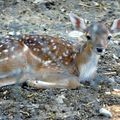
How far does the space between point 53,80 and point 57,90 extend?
0.87 feet

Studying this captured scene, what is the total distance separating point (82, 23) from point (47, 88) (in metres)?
0.92

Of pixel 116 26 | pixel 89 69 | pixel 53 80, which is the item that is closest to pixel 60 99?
pixel 53 80

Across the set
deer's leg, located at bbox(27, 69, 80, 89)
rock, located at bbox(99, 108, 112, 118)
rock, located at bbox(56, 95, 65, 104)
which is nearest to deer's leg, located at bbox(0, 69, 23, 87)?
deer's leg, located at bbox(27, 69, 80, 89)

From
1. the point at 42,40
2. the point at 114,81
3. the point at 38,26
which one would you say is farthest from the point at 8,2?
the point at 114,81

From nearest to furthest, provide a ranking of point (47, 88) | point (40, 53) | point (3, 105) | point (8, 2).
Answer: point (3, 105) < point (47, 88) < point (40, 53) < point (8, 2)

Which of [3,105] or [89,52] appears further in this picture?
[89,52]

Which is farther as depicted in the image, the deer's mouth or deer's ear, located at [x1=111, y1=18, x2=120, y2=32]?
deer's ear, located at [x1=111, y1=18, x2=120, y2=32]

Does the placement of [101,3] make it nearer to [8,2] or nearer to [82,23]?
[8,2]

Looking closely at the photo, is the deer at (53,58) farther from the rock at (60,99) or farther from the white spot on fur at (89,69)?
the rock at (60,99)

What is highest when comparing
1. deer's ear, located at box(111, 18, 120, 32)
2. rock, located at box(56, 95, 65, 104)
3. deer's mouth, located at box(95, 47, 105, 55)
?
deer's ear, located at box(111, 18, 120, 32)

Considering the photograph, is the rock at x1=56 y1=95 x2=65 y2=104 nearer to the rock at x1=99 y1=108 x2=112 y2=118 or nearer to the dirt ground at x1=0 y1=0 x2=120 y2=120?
the dirt ground at x1=0 y1=0 x2=120 y2=120

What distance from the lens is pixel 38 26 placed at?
8.38 metres

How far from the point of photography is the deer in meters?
6.32

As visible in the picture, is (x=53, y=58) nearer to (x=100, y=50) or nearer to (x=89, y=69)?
(x=89, y=69)
